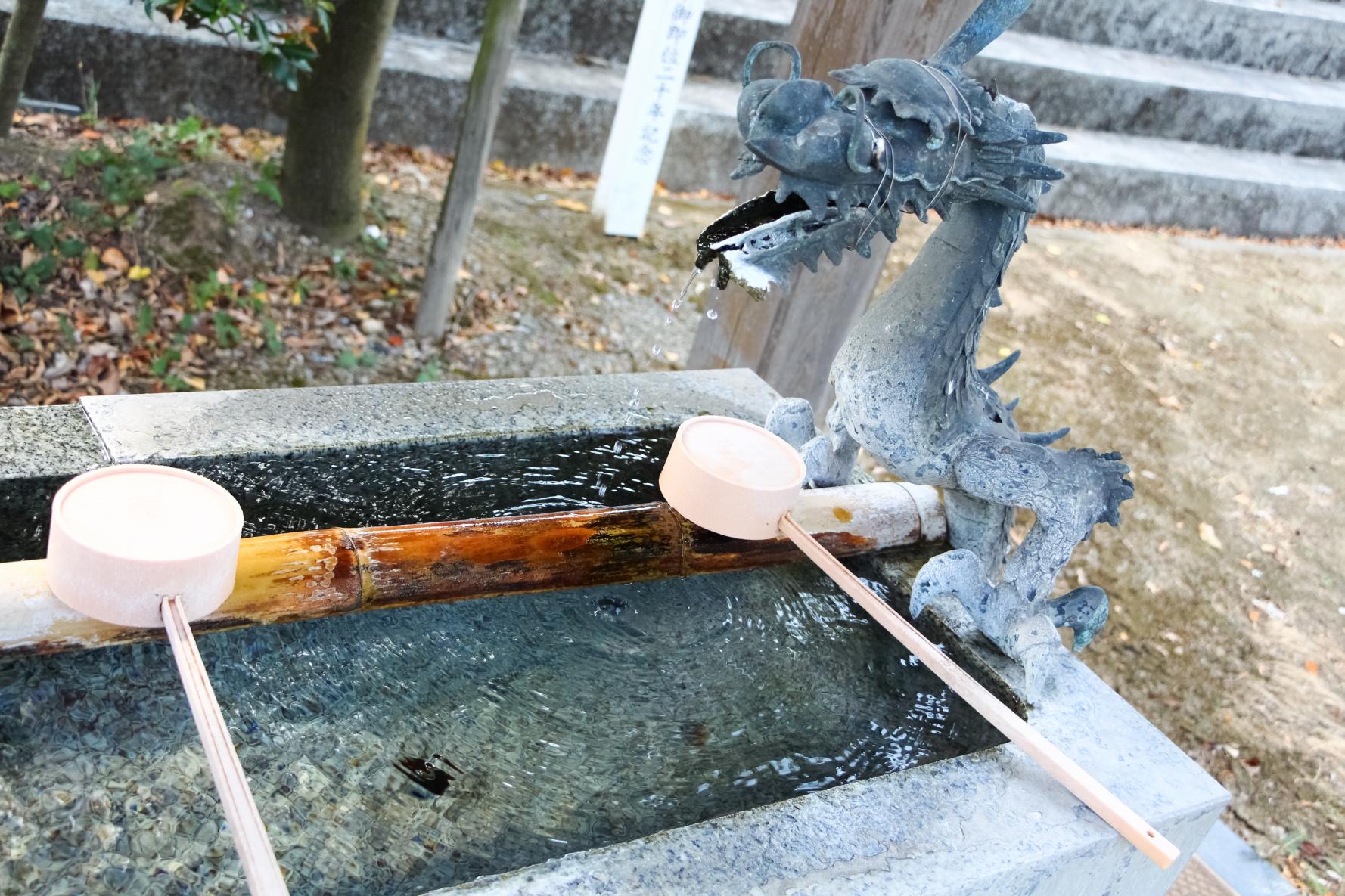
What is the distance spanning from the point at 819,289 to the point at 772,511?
5.59 ft

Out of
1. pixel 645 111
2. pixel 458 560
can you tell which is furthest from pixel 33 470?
pixel 645 111

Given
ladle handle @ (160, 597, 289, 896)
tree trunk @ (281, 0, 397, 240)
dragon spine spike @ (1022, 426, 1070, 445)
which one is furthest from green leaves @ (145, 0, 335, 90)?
dragon spine spike @ (1022, 426, 1070, 445)

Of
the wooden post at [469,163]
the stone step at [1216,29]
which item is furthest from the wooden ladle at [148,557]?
the stone step at [1216,29]

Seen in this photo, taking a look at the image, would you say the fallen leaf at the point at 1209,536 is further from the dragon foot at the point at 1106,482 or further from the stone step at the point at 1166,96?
the stone step at the point at 1166,96

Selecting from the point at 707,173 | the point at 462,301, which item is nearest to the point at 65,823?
the point at 462,301

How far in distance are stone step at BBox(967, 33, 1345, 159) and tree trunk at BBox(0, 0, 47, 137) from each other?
5.63 meters

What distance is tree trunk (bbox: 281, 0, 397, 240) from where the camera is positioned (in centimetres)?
448

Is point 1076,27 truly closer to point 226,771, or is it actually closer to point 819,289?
point 819,289

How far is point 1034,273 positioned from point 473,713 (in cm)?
598

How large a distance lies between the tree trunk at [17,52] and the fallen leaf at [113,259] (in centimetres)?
71

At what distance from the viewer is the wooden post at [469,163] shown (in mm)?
4391

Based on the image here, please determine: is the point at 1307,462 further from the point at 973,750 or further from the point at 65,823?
the point at 65,823

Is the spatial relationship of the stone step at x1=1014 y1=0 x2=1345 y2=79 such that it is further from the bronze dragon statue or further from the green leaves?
the bronze dragon statue

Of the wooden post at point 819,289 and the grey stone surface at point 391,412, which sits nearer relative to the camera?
the grey stone surface at point 391,412
